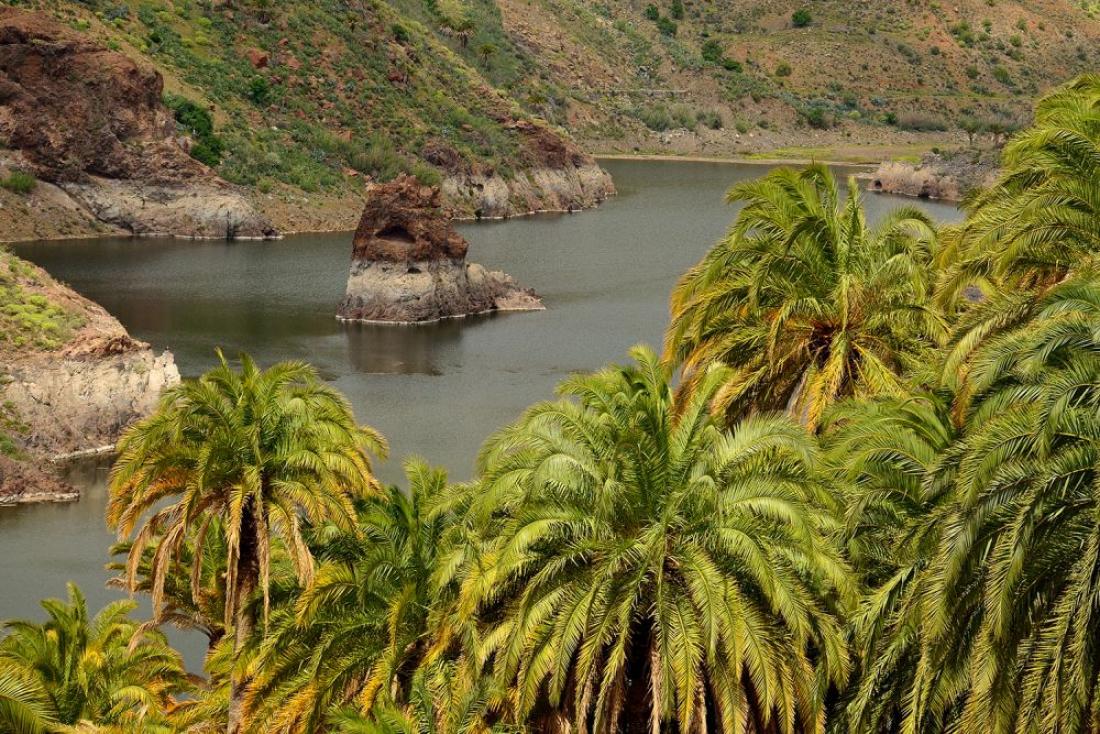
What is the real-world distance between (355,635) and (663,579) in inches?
257

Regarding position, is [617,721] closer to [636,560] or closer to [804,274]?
[636,560]

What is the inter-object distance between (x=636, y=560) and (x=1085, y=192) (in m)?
9.17

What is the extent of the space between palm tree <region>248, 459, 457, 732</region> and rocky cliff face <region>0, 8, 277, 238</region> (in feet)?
350

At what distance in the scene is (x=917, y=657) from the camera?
1989 cm

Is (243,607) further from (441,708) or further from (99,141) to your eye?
(99,141)

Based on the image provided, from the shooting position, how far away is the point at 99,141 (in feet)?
425

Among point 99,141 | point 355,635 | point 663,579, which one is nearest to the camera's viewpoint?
point 663,579

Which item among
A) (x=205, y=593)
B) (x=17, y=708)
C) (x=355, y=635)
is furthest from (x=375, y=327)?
(x=17, y=708)

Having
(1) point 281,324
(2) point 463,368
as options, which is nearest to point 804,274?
(2) point 463,368

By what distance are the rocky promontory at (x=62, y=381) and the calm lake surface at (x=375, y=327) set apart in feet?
8.67

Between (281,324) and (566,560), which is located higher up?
(566,560)

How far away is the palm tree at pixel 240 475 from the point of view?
2719cm

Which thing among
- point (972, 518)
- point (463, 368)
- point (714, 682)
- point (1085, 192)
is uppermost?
point (1085, 192)

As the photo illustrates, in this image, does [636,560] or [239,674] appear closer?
[636,560]
